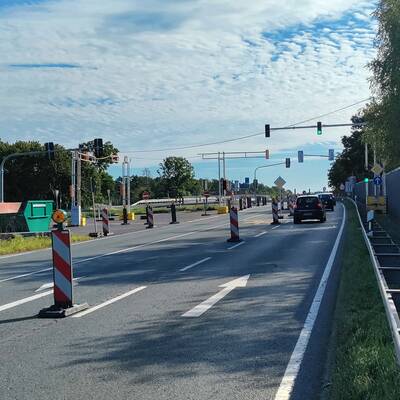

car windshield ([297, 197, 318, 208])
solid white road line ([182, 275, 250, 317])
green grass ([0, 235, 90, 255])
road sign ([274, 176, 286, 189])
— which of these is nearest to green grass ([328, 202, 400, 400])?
solid white road line ([182, 275, 250, 317])

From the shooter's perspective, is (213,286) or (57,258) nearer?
(57,258)

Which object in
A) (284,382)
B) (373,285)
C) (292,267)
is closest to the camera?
(284,382)

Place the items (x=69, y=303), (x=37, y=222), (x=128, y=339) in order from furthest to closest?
1. (x=37, y=222)
2. (x=69, y=303)
3. (x=128, y=339)

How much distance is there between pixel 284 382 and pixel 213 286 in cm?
587

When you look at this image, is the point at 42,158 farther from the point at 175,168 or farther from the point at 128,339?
the point at 128,339

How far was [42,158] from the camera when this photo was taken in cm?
8712

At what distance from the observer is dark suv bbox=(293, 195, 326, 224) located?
32.9 m

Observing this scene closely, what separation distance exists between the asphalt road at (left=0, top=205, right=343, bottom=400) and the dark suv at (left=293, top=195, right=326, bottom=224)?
18199 mm

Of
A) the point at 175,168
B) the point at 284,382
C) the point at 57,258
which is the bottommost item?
the point at 284,382

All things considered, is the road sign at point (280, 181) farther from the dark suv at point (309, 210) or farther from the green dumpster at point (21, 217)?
the green dumpster at point (21, 217)

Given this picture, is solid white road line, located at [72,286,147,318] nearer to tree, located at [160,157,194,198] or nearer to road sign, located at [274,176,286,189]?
road sign, located at [274,176,286,189]

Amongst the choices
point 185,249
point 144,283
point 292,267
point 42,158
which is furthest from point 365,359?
point 42,158

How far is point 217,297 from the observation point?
10086 mm

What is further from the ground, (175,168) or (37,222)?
(175,168)
